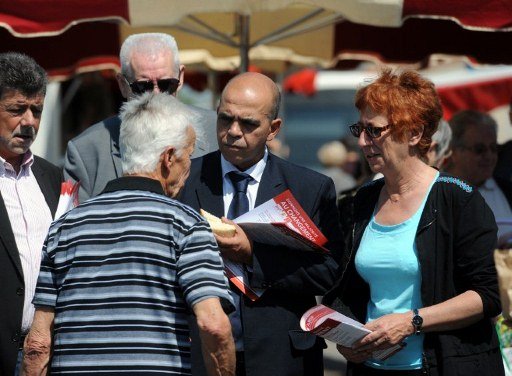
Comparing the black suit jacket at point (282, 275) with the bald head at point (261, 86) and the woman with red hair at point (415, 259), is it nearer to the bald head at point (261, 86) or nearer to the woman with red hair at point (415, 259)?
the woman with red hair at point (415, 259)

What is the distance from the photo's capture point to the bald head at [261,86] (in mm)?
3977

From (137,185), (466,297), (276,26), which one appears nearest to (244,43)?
(276,26)

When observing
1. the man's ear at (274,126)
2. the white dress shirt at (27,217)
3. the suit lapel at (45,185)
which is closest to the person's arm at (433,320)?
the man's ear at (274,126)

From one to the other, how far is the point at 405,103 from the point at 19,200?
5.41ft

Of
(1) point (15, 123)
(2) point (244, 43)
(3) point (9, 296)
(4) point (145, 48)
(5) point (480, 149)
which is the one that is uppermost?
(4) point (145, 48)

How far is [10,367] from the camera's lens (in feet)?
12.9

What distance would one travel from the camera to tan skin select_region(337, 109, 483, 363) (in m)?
3.67

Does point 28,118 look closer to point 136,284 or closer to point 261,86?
point 261,86

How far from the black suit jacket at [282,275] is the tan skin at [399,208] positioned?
0.60 ft

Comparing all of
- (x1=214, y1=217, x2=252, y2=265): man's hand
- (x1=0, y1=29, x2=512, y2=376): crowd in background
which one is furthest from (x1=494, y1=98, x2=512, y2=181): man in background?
(x1=214, y1=217, x2=252, y2=265): man's hand

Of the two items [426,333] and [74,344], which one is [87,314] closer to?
[74,344]

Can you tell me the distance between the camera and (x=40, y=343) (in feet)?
10.8

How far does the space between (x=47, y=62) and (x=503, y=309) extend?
4562 millimetres

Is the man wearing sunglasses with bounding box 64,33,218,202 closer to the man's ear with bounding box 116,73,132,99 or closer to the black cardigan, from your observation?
the man's ear with bounding box 116,73,132,99
